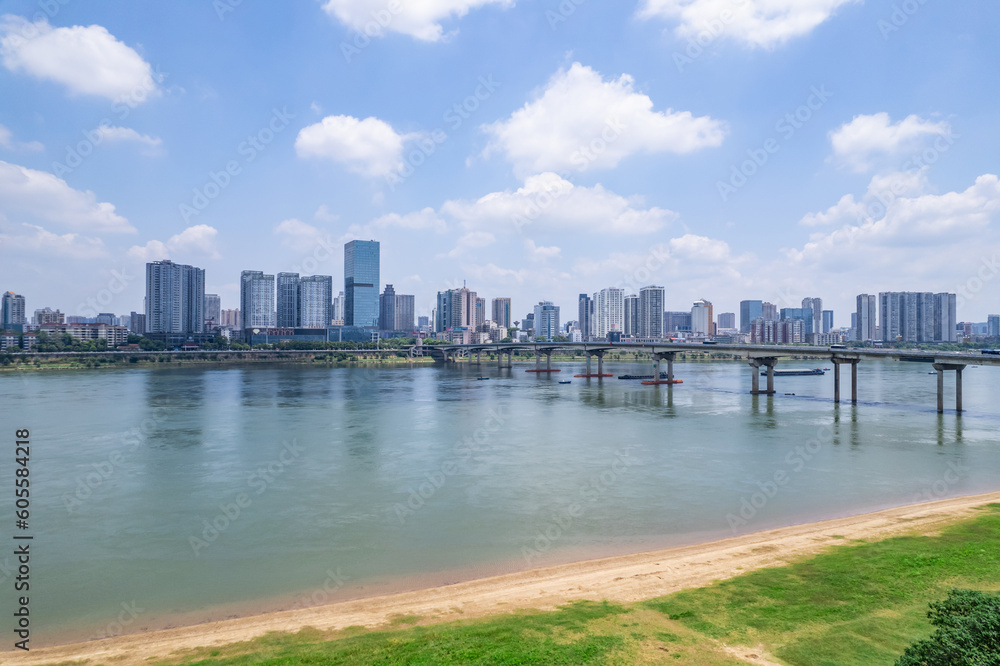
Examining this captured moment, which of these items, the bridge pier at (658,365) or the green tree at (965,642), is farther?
the bridge pier at (658,365)

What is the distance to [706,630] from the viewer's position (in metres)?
12.8

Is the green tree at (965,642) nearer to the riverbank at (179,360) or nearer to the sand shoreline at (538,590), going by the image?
the sand shoreline at (538,590)

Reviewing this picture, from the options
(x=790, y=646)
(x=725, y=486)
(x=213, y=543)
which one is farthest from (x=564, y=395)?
(x=790, y=646)

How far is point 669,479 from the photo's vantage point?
3294 cm

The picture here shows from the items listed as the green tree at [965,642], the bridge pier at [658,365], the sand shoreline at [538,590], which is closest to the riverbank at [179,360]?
the bridge pier at [658,365]

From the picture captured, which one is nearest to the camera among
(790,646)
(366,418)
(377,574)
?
(790,646)

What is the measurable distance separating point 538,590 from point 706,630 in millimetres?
5164

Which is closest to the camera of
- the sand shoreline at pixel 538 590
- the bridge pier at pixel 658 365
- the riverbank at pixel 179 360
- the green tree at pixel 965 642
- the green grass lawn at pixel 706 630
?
the green tree at pixel 965 642

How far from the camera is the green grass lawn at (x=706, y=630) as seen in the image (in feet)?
37.9

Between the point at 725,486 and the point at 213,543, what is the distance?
26.1m

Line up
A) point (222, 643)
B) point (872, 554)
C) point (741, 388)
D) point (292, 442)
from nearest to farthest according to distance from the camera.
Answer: point (222, 643) < point (872, 554) < point (292, 442) < point (741, 388)

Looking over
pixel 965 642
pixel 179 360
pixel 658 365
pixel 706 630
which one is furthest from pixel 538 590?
pixel 179 360

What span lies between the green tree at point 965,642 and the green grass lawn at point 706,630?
2.50m

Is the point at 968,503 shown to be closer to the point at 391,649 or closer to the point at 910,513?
the point at 910,513
